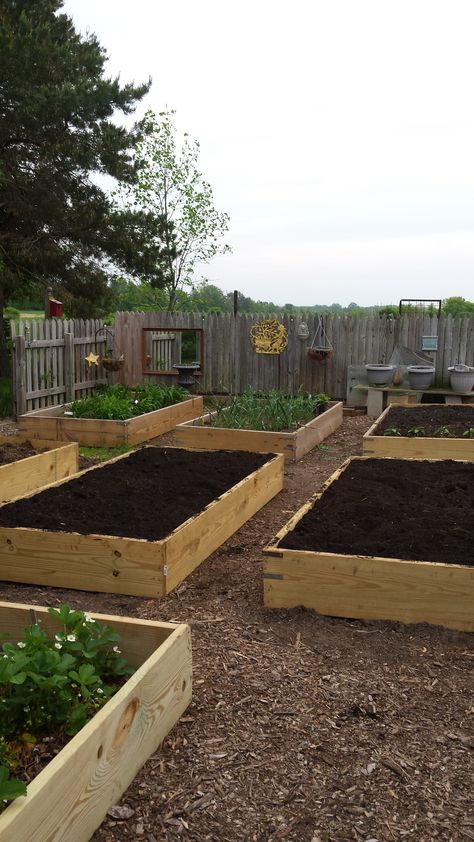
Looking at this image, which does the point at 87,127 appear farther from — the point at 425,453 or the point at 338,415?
the point at 425,453

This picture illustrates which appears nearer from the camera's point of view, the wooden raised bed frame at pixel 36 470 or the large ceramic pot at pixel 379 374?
the wooden raised bed frame at pixel 36 470

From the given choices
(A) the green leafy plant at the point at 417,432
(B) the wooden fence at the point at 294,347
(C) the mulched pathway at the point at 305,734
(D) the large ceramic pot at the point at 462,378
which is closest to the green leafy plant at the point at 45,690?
(C) the mulched pathway at the point at 305,734

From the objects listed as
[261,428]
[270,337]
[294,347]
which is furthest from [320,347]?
[261,428]

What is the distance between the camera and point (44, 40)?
13094 millimetres

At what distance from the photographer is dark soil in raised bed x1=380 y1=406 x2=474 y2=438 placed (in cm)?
844

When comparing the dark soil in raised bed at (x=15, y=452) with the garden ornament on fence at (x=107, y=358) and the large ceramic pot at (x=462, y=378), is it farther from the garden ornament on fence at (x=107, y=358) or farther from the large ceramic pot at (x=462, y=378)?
the large ceramic pot at (x=462, y=378)

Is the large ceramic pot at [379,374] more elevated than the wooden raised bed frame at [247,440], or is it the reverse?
the large ceramic pot at [379,374]

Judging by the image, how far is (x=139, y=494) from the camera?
5.82 m

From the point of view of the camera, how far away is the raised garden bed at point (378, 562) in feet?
13.0

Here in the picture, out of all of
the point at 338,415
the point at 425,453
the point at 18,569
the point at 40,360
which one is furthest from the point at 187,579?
the point at 40,360

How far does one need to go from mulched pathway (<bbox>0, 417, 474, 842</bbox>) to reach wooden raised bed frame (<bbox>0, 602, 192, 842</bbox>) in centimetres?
9

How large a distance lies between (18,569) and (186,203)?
56.0 feet

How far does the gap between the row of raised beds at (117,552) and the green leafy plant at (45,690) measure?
0.06 ft

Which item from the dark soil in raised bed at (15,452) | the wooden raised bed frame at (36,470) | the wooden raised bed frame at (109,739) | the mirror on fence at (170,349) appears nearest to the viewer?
the wooden raised bed frame at (109,739)
